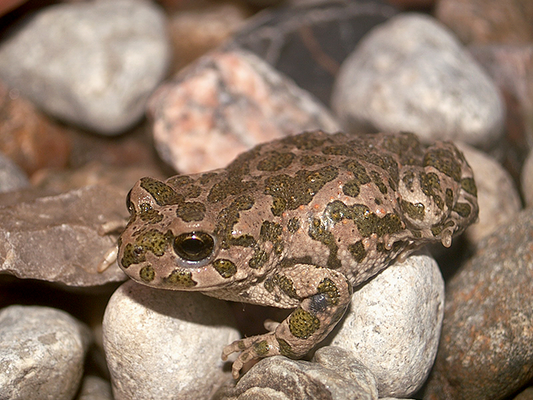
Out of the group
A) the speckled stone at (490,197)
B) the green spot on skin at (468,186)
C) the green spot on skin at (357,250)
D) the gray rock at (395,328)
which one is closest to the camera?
the green spot on skin at (357,250)

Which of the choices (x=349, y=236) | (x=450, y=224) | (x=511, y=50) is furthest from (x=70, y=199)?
(x=511, y=50)

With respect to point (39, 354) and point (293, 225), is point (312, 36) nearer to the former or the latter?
point (293, 225)

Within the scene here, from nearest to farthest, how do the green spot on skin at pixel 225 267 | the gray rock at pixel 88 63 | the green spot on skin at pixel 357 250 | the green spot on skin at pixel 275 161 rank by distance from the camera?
1. the green spot on skin at pixel 225 267
2. the green spot on skin at pixel 357 250
3. the green spot on skin at pixel 275 161
4. the gray rock at pixel 88 63

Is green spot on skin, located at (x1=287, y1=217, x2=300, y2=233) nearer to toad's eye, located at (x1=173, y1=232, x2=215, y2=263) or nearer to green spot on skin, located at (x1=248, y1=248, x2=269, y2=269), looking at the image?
green spot on skin, located at (x1=248, y1=248, x2=269, y2=269)

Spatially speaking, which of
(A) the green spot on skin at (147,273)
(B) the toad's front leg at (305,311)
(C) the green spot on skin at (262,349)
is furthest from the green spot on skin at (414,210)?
(A) the green spot on skin at (147,273)

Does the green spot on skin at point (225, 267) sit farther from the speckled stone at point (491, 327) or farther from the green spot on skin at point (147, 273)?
the speckled stone at point (491, 327)

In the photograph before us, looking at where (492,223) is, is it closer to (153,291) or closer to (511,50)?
(511,50)

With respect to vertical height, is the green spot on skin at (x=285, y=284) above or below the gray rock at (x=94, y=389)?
above

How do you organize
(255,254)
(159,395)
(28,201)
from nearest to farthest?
(255,254), (159,395), (28,201)
